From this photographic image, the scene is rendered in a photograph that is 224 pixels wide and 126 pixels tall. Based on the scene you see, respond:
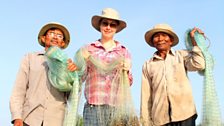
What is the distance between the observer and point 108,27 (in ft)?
19.0

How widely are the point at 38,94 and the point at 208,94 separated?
2.45 m

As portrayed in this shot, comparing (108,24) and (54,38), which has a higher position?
(108,24)

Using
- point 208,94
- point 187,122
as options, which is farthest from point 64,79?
point 208,94

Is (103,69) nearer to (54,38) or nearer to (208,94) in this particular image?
(54,38)

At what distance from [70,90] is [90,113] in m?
0.43

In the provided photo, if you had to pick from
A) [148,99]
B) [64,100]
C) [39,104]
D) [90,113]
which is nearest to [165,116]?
[148,99]

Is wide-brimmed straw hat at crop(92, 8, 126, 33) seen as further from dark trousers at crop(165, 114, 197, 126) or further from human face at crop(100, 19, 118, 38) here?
dark trousers at crop(165, 114, 197, 126)

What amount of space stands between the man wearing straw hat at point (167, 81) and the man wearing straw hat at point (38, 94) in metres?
1.35

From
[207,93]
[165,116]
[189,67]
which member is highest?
[189,67]

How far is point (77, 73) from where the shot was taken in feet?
17.6

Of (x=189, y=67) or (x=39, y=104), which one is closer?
(x=39, y=104)

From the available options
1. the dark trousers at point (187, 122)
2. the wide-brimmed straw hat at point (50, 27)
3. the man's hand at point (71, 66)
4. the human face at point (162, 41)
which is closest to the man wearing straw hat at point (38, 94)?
the wide-brimmed straw hat at point (50, 27)

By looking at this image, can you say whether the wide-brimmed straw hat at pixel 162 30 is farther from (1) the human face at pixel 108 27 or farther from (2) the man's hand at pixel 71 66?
(2) the man's hand at pixel 71 66

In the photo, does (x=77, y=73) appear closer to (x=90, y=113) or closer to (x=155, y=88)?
(x=90, y=113)
